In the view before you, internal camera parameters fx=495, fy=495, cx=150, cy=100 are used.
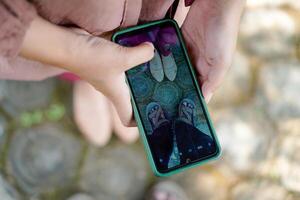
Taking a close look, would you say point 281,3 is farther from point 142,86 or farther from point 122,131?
point 142,86

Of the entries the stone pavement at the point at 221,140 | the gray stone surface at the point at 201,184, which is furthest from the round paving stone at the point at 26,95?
the gray stone surface at the point at 201,184

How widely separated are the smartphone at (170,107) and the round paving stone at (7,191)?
631mm

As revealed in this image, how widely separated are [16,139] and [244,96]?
70cm

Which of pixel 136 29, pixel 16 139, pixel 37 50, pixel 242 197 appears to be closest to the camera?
pixel 37 50

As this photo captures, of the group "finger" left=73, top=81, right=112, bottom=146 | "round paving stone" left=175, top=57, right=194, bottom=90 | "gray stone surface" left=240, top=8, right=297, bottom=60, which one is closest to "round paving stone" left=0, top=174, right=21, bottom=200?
"finger" left=73, top=81, right=112, bottom=146

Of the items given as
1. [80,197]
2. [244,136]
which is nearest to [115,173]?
[80,197]

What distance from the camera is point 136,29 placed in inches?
32.3

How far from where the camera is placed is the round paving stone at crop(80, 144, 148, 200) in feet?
4.69

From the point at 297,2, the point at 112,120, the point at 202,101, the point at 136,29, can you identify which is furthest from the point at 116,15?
the point at 297,2

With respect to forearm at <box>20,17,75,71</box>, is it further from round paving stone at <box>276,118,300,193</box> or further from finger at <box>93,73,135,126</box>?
round paving stone at <box>276,118,300,193</box>

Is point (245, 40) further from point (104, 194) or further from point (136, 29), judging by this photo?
point (136, 29)

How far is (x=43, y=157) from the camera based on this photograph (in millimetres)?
1391

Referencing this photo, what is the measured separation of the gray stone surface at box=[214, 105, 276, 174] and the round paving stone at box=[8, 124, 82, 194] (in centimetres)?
44

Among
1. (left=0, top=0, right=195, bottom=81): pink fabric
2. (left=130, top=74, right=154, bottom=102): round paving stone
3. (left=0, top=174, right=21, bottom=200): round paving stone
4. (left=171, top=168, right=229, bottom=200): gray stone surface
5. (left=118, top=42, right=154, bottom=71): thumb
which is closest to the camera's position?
(left=0, top=0, right=195, bottom=81): pink fabric
